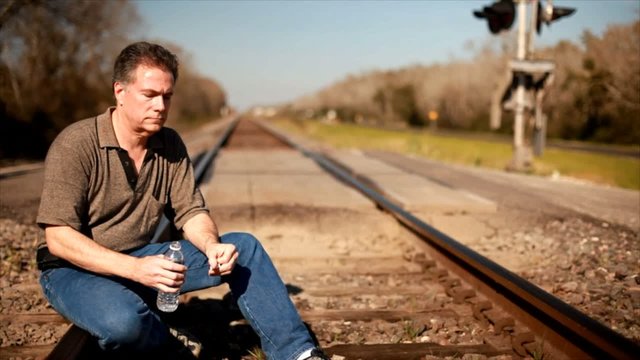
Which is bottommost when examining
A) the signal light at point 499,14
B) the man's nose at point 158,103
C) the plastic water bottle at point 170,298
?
the plastic water bottle at point 170,298

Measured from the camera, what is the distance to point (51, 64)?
58.2ft

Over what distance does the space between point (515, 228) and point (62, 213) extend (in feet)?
15.4

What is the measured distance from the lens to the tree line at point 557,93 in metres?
11.7

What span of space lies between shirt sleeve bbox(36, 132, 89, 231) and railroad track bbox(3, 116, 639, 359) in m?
0.52

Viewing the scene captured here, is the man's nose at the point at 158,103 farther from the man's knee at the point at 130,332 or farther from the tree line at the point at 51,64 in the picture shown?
the tree line at the point at 51,64

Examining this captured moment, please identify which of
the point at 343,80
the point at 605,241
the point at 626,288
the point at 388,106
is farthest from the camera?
the point at 343,80

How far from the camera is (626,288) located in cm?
374

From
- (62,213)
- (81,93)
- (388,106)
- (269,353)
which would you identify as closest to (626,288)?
(269,353)

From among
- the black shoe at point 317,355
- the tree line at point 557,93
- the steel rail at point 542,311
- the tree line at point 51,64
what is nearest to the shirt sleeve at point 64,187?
the black shoe at point 317,355

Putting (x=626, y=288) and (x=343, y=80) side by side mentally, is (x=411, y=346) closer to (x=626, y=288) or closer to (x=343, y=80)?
(x=626, y=288)

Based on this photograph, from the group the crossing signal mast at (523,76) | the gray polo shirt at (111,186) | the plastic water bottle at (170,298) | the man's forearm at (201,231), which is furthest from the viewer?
the crossing signal mast at (523,76)

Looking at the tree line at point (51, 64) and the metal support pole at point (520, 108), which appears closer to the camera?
the metal support pole at point (520, 108)

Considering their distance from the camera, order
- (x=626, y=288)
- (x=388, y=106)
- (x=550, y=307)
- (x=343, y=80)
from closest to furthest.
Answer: (x=550, y=307)
(x=626, y=288)
(x=388, y=106)
(x=343, y=80)

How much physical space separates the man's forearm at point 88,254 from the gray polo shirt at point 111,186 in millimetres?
48
